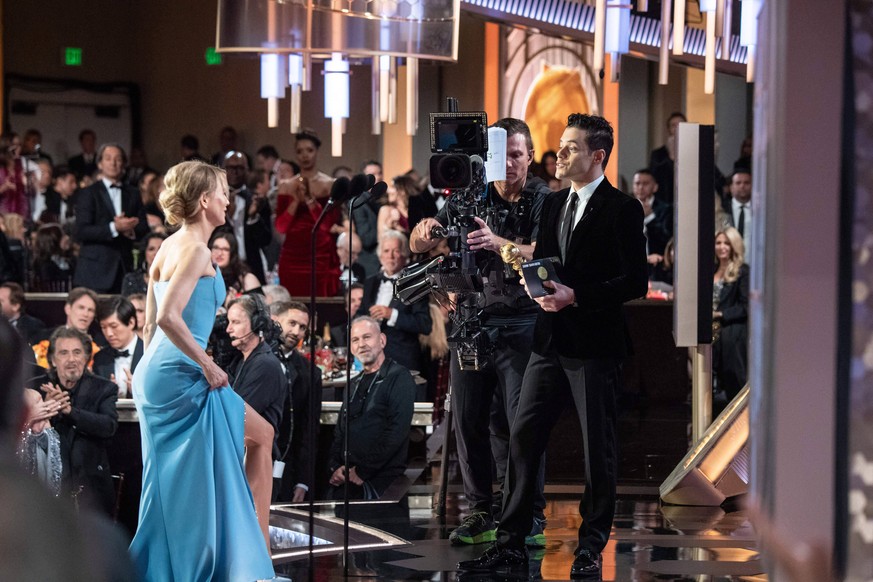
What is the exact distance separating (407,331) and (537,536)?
3255 mm

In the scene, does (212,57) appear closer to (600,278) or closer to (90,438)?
(90,438)

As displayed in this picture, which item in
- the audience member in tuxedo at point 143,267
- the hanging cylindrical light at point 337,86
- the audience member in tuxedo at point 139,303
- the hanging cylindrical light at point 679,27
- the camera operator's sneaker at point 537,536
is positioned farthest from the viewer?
the audience member in tuxedo at point 143,267

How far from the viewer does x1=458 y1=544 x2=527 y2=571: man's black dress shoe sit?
15.7 feet

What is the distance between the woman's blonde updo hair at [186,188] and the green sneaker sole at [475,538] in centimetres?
159

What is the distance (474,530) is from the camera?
5332mm

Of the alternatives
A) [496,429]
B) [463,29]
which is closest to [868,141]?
[496,429]

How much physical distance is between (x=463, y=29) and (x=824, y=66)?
14681 millimetres

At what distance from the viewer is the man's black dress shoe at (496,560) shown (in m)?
4.79

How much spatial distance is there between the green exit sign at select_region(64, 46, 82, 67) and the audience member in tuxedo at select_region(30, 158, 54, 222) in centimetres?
496

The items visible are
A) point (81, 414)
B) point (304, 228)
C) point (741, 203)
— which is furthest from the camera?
point (741, 203)

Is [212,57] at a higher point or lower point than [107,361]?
higher

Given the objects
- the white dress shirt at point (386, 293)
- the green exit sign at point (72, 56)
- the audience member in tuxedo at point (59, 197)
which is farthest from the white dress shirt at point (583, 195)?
the green exit sign at point (72, 56)

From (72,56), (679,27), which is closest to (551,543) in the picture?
(679,27)

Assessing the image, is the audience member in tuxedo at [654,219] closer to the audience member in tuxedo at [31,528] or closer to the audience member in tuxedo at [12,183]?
the audience member in tuxedo at [12,183]
